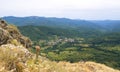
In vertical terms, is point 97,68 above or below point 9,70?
below

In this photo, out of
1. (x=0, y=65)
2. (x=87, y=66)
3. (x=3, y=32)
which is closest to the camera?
(x=0, y=65)

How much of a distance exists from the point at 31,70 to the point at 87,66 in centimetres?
976

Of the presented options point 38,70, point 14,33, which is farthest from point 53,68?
point 14,33

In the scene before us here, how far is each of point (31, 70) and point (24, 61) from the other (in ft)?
3.80

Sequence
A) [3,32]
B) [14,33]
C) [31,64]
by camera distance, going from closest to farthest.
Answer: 1. [31,64]
2. [3,32]
3. [14,33]

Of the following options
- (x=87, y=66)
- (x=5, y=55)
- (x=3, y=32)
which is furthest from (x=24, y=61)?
(x=3, y=32)

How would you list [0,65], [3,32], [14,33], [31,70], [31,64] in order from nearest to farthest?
[0,65]
[31,70]
[31,64]
[3,32]
[14,33]

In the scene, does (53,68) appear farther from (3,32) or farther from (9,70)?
(3,32)

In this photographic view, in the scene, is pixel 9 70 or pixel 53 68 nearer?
pixel 9 70

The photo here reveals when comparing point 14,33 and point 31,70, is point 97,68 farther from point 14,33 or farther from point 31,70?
point 14,33

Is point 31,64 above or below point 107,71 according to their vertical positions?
above

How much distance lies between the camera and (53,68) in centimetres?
1318

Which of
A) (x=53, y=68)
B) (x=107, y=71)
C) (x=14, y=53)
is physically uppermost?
(x=14, y=53)

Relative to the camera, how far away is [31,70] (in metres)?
12.0
